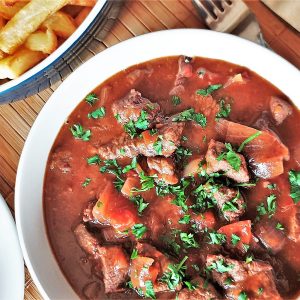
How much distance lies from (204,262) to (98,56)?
5.08ft

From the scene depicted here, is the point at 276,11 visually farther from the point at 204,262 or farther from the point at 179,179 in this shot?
the point at 204,262

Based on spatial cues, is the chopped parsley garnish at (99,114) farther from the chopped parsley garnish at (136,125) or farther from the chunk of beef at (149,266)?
the chunk of beef at (149,266)

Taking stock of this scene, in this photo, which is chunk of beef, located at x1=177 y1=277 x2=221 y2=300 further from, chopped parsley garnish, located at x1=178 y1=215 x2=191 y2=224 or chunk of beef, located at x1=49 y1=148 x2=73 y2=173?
chunk of beef, located at x1=49 y1=148 x2=73 y2=173

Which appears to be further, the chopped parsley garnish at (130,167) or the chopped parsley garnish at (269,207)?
the chopped parsley garnish at (130,167)

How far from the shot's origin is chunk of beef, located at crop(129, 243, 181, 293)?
12.4ft

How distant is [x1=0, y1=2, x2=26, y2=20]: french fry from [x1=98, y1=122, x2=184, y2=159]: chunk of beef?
109cm

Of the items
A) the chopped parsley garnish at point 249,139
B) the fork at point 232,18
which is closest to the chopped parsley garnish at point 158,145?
the chopped parsley garnish at point 249,139

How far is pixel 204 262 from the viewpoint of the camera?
384cm

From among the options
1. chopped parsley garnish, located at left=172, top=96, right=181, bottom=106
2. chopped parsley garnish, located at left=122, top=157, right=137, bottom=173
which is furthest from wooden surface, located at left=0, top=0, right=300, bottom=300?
chopped parsley garnish, located at left=122, top=157, right=137, bottom=173

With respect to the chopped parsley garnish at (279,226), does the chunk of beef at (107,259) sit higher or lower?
higher

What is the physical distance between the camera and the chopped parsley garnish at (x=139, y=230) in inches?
152

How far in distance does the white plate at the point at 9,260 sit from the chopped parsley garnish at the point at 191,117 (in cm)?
143

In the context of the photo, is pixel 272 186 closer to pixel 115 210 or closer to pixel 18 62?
pixel 115 210

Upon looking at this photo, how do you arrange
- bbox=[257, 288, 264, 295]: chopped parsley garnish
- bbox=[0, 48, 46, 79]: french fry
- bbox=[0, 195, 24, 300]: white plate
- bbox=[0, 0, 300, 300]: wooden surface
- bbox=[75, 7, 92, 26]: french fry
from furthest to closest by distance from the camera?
bbox=[0, 0, 300, 300]: wooden surface
bbox=[0, 195, 24, 300]: white plate
bbox=[75, 7, 92, 26]: french fry
bbox=[0, 48, 46, 79]: french fry
bbox=[257, 288, 264, 295]: chopped parsley garnish
